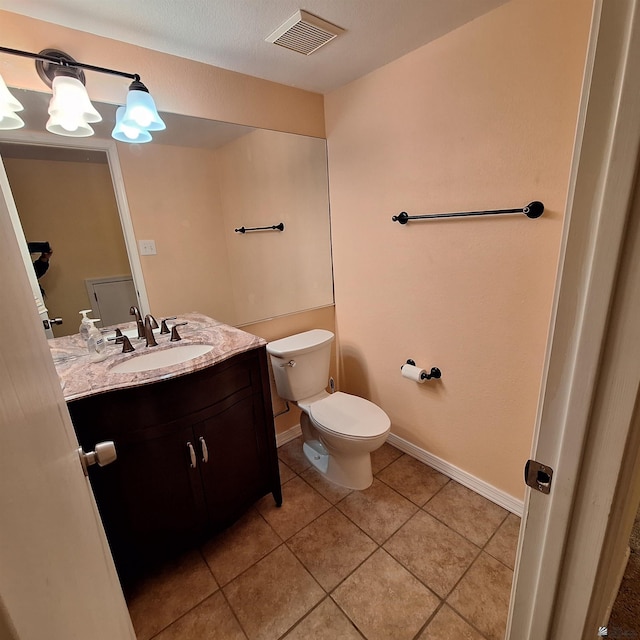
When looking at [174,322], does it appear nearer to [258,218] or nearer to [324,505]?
[258,218]

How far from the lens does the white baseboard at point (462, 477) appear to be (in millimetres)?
1637

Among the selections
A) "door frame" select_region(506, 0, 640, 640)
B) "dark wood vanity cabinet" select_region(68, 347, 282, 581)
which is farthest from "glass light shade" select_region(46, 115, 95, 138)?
"door frame" select_region(506, 0, 640, 640)

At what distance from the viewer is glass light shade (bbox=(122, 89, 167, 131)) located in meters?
1.28

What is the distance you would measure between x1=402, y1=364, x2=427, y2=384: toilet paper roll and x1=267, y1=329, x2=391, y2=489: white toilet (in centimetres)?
25

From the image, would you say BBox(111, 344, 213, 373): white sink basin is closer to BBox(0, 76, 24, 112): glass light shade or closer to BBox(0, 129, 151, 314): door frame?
BBox(0, 129, 151, 314): door frame

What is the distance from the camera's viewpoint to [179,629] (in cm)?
121

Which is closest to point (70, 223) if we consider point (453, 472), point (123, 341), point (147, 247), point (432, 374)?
point (147, 247)

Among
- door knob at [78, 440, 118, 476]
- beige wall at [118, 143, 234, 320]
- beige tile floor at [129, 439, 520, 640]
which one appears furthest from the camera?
beige wall at [118, 143, 234, 320]

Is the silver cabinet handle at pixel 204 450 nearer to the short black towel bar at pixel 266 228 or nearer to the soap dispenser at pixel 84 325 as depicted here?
the soap dispenser at pixel 84 325

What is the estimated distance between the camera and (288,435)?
89.2 inches

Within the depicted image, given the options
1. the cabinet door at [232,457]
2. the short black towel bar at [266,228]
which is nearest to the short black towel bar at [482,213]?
the short black towel bar at [266,228]

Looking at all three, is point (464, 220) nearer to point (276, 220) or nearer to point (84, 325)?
point (276, 220)

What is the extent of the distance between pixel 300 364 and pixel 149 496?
95cm

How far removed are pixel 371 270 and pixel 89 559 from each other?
1.76 m
